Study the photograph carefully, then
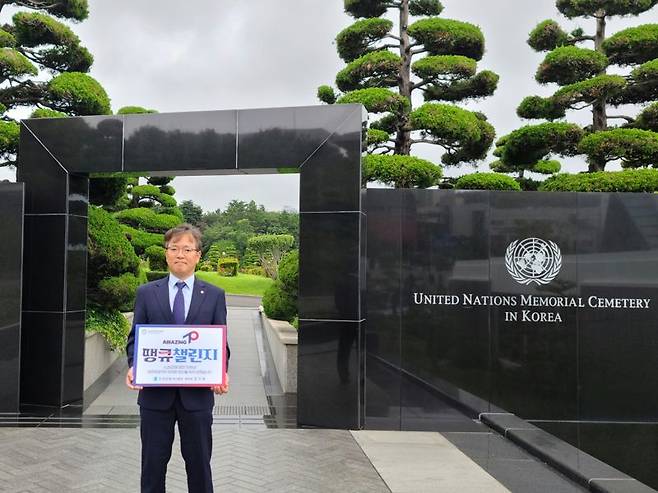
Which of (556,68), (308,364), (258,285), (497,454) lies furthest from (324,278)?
(258,285)

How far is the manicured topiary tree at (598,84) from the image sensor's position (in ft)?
30.6

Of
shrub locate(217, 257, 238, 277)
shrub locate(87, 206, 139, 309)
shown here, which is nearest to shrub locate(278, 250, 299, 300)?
shrub locate(87, 206, 139, 309)

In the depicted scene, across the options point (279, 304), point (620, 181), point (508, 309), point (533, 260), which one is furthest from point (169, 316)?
point (620, 181)

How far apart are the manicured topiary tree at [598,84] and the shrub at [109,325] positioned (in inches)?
296

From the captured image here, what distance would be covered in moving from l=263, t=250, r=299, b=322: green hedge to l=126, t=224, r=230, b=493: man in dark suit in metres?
4.74

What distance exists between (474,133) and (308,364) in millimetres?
5343

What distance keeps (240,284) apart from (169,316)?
35.9 meters

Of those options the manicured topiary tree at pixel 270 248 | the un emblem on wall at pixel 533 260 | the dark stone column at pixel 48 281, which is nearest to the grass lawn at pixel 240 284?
the manicured topiary tree at pixel 270 248

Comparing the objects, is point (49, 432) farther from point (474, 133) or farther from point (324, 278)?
point (474, 133)

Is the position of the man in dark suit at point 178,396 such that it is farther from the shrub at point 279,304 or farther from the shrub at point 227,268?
the shrub at point 227,268

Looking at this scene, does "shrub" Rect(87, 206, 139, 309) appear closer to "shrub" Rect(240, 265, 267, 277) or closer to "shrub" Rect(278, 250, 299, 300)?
"shrub" Rect(278, 250, 299, 300)

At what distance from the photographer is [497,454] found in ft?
18.5

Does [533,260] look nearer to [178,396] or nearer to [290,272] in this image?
[290,272]

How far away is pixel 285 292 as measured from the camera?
31.3 feet
